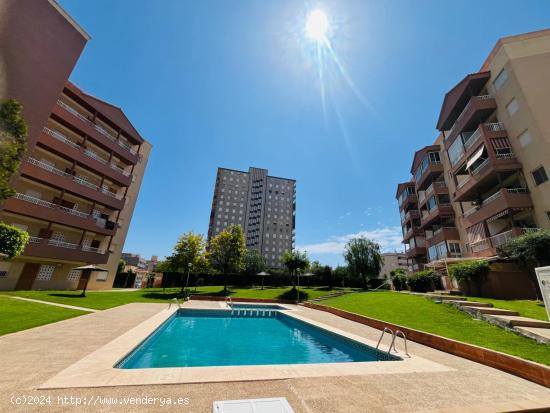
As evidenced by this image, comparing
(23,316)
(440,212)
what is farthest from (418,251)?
(23,316)

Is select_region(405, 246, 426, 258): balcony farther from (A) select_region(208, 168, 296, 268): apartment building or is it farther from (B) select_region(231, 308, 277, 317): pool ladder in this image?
(A) select_region(208, 168, 296, 268): apartment building

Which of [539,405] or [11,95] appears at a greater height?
[11,95]

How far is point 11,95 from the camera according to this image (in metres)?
16.6

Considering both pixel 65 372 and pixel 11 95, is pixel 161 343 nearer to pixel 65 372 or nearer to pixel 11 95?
pixel 65 372

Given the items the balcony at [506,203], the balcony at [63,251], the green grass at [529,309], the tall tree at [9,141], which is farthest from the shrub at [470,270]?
the balcony at [63,251]

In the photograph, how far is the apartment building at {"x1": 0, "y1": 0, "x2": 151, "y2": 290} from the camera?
1850 centimetres

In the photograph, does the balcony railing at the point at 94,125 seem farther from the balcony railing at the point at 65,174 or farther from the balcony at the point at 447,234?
the balcony at the point at 447,234

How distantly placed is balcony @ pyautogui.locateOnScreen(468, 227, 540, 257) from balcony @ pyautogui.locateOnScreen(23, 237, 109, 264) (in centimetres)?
3799

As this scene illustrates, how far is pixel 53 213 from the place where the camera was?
74.4ft

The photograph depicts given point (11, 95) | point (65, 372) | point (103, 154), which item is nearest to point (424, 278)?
point (65, 372)

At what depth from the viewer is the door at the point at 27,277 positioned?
2203 cm

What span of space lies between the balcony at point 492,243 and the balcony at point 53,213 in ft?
125

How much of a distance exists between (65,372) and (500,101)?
30.8 meters

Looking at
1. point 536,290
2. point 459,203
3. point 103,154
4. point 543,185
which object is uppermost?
→ point 103,154
